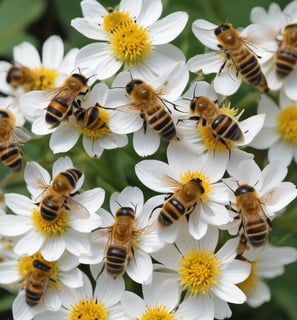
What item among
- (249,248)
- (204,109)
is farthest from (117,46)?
(249,248)

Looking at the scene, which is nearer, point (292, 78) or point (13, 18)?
point (292, 78)

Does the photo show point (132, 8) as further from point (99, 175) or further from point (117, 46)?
point (99, 175)

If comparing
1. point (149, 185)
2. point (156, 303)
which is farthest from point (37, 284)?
point (149, 185)

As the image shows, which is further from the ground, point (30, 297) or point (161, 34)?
point (161, 34)

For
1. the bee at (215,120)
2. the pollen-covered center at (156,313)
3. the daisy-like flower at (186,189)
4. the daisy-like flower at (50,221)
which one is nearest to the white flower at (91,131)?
the daisy-like flower at (50,221)

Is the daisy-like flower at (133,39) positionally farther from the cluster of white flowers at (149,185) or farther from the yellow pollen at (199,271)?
the yellow pollen at (199,271)

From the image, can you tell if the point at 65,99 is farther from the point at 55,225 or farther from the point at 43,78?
the point at 43,78
